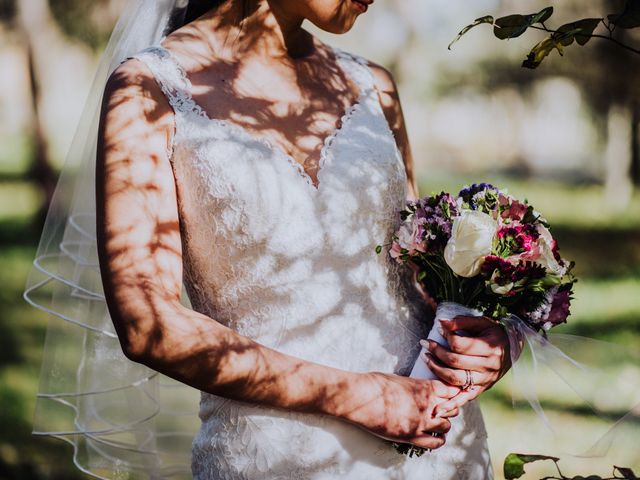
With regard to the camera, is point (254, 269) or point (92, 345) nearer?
point (254, 269)

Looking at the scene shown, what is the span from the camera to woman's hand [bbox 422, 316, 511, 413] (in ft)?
6.02

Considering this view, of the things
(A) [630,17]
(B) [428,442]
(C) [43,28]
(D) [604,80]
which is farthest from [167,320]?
(D) [604,80]

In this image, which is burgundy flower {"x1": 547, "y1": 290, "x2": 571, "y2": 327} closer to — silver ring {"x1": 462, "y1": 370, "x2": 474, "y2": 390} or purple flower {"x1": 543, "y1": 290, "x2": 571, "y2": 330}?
purple flower {"x1": 543, "y1": 290, "x2": 571, "y2": 330}

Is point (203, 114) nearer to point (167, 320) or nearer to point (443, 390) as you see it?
point (167, 320)

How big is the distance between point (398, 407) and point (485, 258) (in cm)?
37

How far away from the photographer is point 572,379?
1.57 meters

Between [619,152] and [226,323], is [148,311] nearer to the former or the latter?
[226,323]

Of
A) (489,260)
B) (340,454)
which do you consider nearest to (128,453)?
(340,454)

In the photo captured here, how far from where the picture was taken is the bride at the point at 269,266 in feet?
5.56

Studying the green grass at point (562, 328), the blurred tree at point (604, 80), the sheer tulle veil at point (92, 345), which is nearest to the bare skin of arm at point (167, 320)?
the sheer tulle veil at point (92, 345)

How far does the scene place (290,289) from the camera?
6.19ft

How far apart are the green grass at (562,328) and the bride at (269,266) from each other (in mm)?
2171

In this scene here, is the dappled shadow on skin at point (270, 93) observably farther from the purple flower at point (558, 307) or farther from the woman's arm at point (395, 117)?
the purple flower at point (558, 307)

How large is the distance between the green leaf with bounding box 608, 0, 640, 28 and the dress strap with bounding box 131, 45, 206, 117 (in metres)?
0.96
